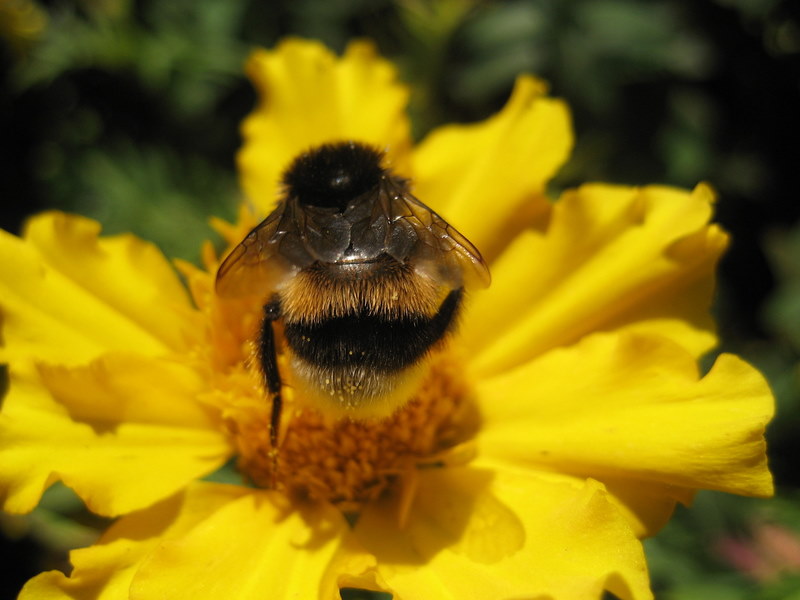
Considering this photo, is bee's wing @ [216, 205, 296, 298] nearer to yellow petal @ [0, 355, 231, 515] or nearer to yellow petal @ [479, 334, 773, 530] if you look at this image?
yellow petal @ [0, 355, 231, 515]

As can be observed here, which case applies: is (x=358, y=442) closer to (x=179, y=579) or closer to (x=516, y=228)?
(x=179, y=579)

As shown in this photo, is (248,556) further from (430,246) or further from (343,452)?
(430,246)

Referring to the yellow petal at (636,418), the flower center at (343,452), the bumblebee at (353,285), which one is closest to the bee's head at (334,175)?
the bumblebee at (353,285)

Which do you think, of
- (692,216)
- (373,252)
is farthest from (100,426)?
(692,216)

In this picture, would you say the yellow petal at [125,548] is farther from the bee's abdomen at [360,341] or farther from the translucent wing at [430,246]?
the translucent wing at [430,246]

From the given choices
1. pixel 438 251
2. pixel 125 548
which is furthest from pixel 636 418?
pixel 125 548

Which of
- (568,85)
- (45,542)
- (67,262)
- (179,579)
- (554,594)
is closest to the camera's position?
(554,594)

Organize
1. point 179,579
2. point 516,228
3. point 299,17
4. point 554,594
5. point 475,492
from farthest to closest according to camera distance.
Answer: point 299,17, point 516,228, point 475,492, point 179,579, point 554,594

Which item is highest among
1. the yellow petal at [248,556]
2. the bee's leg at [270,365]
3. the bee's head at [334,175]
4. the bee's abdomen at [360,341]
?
the bee's head at [334,175]
